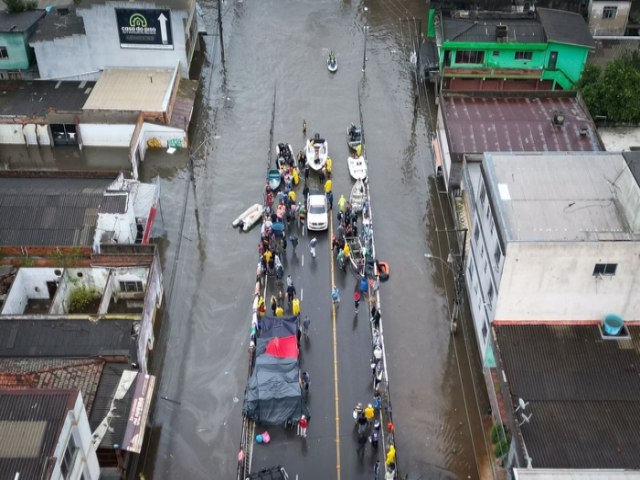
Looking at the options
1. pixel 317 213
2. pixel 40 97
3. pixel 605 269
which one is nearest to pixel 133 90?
pixel 40 97

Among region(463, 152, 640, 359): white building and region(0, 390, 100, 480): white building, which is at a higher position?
region(463, 152, 640, 359): white building

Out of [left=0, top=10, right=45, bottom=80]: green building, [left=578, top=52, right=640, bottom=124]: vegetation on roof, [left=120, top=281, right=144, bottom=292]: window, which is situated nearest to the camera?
[left=120, top=281, right=144, bottom=292]: window

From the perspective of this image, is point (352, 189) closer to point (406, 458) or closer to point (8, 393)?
point (406, 458)

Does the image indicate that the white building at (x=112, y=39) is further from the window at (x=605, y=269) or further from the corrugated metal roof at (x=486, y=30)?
the window at (x=605, y=269)

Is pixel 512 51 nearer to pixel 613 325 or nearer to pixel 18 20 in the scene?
pixel 613 325

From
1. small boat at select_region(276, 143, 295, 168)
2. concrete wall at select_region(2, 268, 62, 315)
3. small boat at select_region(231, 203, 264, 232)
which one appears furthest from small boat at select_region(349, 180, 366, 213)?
concrete wall at select_region(2, 268, 62, 315)

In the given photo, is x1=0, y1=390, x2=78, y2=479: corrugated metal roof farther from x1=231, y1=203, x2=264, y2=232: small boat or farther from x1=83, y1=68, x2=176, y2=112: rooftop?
x1=83, y1=68, x2=176, y2=112: rooftop

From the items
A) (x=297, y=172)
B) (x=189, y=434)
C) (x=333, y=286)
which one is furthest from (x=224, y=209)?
(x=189, y=434)
